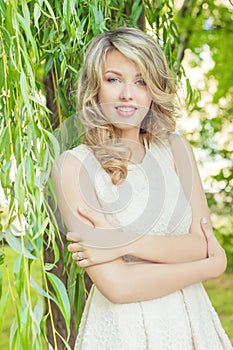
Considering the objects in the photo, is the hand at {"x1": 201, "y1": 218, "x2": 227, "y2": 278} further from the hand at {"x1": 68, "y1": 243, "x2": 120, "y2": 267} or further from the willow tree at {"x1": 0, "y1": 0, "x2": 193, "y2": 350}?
the willow tree at {"x1": 0, "y1": 0, "x2": 193, "y2": 350}

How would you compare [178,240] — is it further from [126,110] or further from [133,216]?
[126,110]

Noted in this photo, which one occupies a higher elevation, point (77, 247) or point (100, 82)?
point (100, 82)

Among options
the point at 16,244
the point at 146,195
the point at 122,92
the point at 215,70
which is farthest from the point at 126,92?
the point at 215,70

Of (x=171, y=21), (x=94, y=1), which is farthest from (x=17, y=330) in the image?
(x=171, y=21)

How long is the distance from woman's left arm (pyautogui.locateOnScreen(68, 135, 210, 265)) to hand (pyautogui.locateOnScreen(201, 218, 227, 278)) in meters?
0.01

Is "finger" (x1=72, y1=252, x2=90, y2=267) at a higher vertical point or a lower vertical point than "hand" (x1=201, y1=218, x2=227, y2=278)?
higher

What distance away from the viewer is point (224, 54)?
16.5 ft

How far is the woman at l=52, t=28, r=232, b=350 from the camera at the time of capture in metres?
1.55

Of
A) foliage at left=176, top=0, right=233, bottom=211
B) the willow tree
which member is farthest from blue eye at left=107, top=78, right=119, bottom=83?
foliage at left=176, top=0, right=233, bottom=211

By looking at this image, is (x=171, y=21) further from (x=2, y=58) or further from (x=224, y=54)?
(x=224, y=54)

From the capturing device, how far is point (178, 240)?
1628 mm

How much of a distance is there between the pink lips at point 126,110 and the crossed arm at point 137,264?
5.9 inches

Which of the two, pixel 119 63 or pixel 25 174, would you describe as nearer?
pixel 25 174

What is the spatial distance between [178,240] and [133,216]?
0.38 ft
